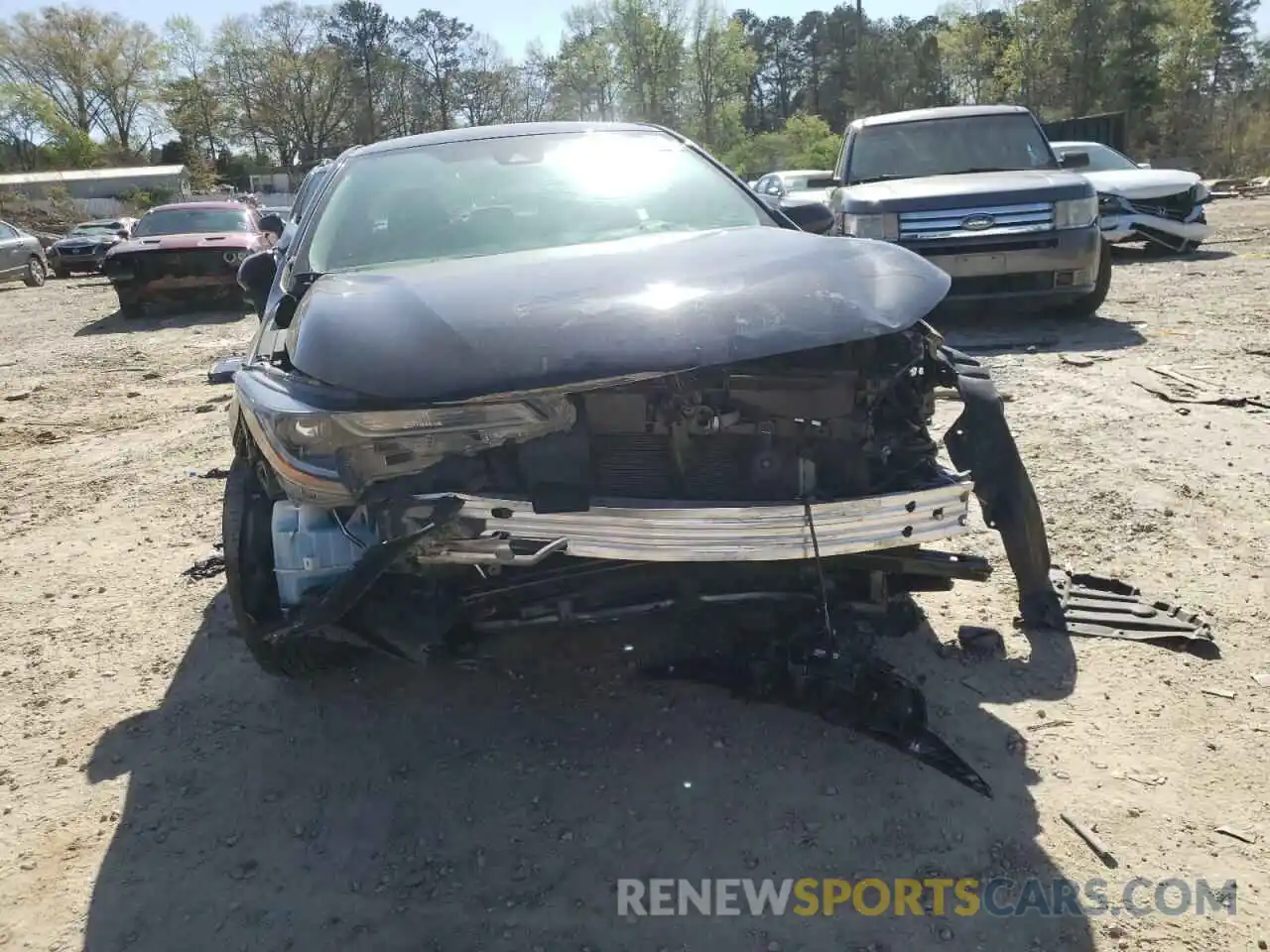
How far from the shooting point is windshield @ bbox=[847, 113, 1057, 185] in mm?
8055

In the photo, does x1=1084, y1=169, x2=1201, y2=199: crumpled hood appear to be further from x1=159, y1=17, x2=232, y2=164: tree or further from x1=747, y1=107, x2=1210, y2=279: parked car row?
x1=159, y1=17, x2=232, y2=164: tree

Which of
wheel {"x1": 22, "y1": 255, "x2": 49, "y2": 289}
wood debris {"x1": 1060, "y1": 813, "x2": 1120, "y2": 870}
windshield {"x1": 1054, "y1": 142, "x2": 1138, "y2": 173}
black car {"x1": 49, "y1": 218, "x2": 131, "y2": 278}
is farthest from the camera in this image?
black car {"x1": 49, "y1": 218, "x2": 131, "y2": 278}

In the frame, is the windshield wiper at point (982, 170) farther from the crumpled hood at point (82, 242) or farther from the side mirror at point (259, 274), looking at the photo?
the crumpled hood at point (82, 242)

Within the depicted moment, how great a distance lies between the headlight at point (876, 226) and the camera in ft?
23.6

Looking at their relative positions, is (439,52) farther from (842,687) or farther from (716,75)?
(842,687)

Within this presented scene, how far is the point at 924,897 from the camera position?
2.08m

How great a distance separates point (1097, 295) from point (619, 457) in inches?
264

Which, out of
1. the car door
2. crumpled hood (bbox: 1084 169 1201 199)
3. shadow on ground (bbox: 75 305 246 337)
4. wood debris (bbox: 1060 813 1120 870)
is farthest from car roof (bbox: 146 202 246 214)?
wood debris (bbox: 1060 813 1120 870)

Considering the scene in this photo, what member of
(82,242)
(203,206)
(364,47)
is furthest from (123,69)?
(203,206)

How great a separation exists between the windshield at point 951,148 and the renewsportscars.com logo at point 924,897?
7.02 m

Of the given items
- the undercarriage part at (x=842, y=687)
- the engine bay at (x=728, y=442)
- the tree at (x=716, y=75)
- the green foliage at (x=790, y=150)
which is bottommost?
the undercarriage part at (x=842, y=687)

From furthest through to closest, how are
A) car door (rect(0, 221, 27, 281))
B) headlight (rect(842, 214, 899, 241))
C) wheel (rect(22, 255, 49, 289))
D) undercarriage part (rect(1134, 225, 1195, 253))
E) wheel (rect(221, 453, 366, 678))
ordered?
1. wheel (rect(22, 255, 49, 289))
2. car door (rect(0, 221, 27, 281))
3. undercarriage part (rect(1134, 225, 1195, 253))
4. headlight (rect(842, 214, 899, 241))
5. wheel (rect(221, 453, 366, 678))

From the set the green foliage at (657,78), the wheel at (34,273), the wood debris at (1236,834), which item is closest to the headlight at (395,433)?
the wood debris at (1236,834)

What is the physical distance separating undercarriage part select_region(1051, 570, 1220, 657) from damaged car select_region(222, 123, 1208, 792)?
375mm
